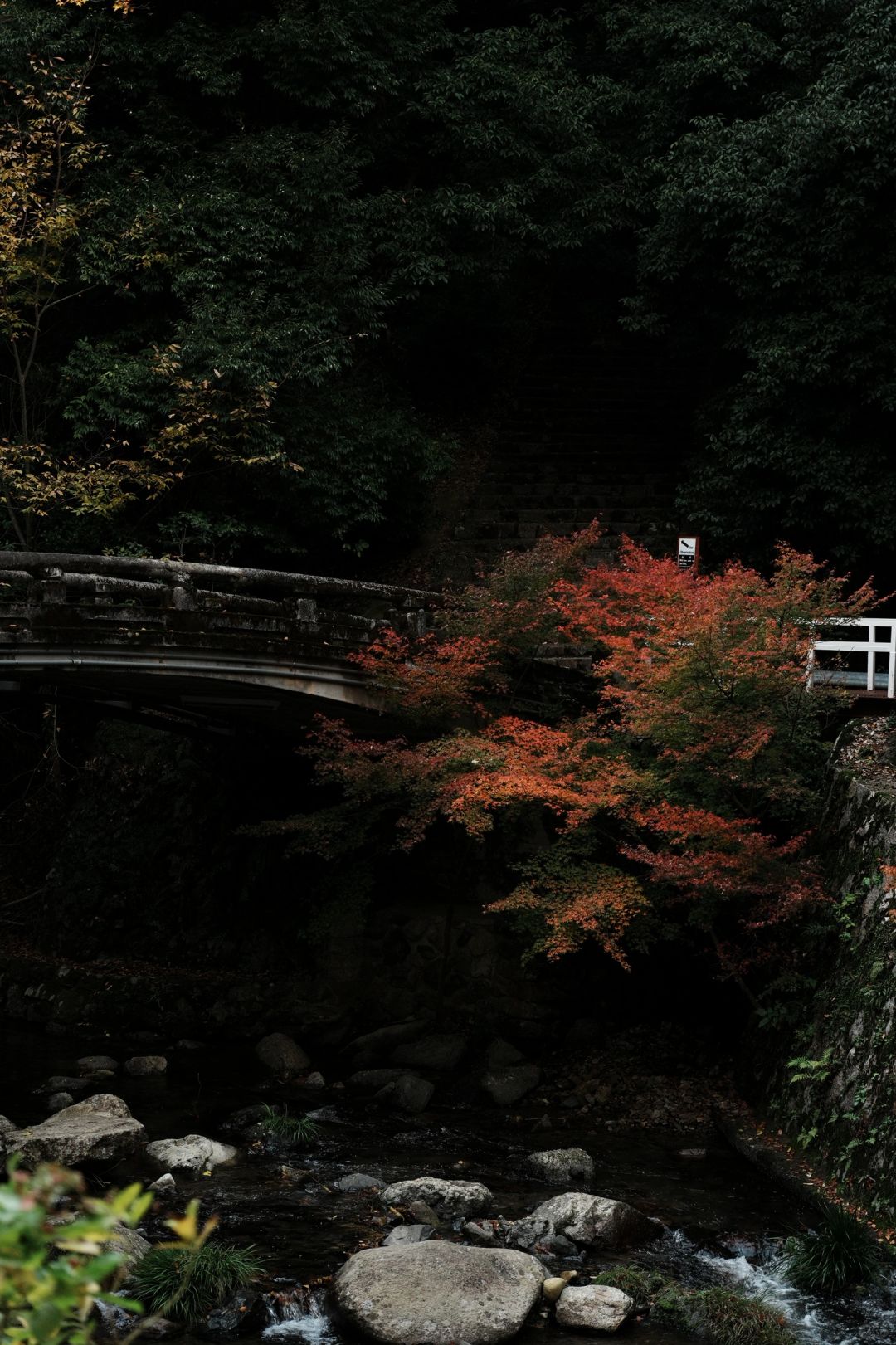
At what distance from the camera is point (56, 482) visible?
738 inches

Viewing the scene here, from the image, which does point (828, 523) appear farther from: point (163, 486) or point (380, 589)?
point (163, 486)

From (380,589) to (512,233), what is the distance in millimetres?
11487

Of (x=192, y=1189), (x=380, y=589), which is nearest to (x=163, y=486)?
(x=380, y=589)

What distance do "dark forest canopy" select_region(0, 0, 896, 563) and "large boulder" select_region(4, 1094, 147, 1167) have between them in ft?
31.9

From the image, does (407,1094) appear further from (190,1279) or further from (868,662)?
(868,662)

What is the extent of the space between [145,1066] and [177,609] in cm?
648

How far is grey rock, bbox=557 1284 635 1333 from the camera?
31.8ft

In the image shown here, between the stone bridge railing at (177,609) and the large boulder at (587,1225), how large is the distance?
278 inches

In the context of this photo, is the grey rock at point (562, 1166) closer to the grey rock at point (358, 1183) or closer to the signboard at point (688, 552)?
the grey rock at point (358, 1183)

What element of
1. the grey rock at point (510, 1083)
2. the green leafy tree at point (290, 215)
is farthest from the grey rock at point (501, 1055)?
the green leafy tree at point (290, 215)

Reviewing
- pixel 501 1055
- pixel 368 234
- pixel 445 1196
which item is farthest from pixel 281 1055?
pixel 368 234

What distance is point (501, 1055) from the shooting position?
1662 cm

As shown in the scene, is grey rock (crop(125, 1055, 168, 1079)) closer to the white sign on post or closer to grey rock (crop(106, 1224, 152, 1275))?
grey rock (crop(106, 1224, 152, 1275))

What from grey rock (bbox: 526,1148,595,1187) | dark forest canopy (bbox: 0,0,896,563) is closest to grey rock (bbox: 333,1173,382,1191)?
grey rock (bbox: 526,1148,595,1187)
